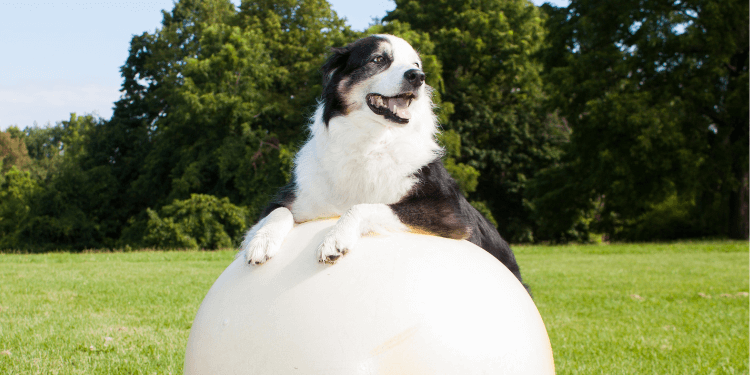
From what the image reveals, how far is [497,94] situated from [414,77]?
90.8 ft

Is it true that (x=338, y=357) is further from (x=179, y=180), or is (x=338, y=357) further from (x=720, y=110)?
(x=179, y=180)

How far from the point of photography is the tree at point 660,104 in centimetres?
2072

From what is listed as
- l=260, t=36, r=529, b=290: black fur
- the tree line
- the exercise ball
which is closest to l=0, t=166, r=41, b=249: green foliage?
the tree line

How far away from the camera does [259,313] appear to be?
2537mm

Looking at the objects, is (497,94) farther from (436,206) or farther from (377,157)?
(436,206)

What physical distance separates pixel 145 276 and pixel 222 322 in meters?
9.81

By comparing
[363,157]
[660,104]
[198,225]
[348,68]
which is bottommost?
[198,225]

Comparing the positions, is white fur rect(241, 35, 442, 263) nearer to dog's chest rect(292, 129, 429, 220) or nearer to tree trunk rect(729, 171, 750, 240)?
dog's chest rect(292, 129, 429, 220)

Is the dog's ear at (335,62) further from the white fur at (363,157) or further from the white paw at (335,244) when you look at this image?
the white paw at (335,244)

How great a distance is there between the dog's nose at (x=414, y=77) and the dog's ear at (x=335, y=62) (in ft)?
2.04

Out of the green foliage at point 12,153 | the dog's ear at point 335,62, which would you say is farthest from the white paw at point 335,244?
the green foliage at point 12,153

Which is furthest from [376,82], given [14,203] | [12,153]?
[12,153]

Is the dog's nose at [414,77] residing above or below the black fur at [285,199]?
above

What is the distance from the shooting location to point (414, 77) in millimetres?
3545
